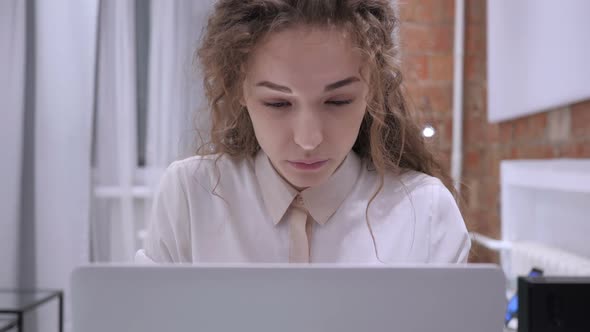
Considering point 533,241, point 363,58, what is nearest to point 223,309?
point 363,58

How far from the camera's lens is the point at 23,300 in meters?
2.07

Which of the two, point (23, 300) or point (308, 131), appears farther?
point (23, 300)

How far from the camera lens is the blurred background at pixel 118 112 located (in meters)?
2.29

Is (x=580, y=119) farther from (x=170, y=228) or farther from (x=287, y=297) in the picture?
(x=287, y=297)

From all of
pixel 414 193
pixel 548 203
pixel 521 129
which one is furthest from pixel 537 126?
pixel 414 193

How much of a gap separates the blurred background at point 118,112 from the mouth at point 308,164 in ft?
4.60

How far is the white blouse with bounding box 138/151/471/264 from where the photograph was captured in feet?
3.35

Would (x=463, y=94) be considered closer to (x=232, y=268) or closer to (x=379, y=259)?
(x=379, y=259)

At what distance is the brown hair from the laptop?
0.48 meters

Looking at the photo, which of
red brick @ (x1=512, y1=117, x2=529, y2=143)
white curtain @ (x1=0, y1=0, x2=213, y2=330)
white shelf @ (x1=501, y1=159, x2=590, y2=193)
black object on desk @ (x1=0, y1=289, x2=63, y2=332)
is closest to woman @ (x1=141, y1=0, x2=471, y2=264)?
white shelf @ (x1=501, y1=159, x2=590, y2=193)

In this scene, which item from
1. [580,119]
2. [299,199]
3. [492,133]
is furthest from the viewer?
[492,133]

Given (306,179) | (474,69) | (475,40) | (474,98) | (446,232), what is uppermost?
(475,40)

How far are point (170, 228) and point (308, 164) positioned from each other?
13.0 inches

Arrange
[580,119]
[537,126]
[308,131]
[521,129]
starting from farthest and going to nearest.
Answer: [521,129], [537,126], [580,119], [308,131]
